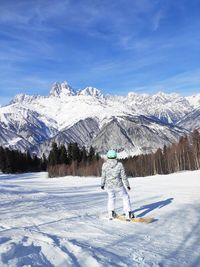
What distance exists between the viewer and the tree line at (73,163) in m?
121

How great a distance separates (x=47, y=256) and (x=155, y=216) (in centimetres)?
844

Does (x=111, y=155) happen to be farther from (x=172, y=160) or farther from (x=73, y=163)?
(x=73, y=163)

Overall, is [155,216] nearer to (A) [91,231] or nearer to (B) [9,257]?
(A) [91,231]

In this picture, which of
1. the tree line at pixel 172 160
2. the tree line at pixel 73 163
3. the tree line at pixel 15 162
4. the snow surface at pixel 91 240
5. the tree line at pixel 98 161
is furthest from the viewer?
the tree line at pixel 15 162

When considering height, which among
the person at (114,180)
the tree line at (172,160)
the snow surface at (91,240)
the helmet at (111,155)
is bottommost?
the snow surface at (91,240)

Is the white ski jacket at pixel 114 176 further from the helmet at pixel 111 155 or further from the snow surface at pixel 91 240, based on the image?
the snow surface at pixel 91 240

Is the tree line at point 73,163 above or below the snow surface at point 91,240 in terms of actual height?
above

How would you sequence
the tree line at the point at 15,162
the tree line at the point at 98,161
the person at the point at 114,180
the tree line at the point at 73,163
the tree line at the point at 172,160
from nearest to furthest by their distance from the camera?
the person at the point at 114,180
the tree line at the point at 172,160
the tree line at the point at 98,161
the tree line at the point at 73,163
the tree line at the point at 15,162

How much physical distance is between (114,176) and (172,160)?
321 feet

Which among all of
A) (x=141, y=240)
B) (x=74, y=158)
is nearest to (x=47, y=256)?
(x=141, y=240)

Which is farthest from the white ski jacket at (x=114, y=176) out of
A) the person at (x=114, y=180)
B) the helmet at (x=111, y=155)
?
the helmet at (x=111, y=155)

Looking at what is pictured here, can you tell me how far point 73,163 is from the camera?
126750 mm

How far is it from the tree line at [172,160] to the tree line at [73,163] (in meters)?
11.1

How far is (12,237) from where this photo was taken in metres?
9.83
